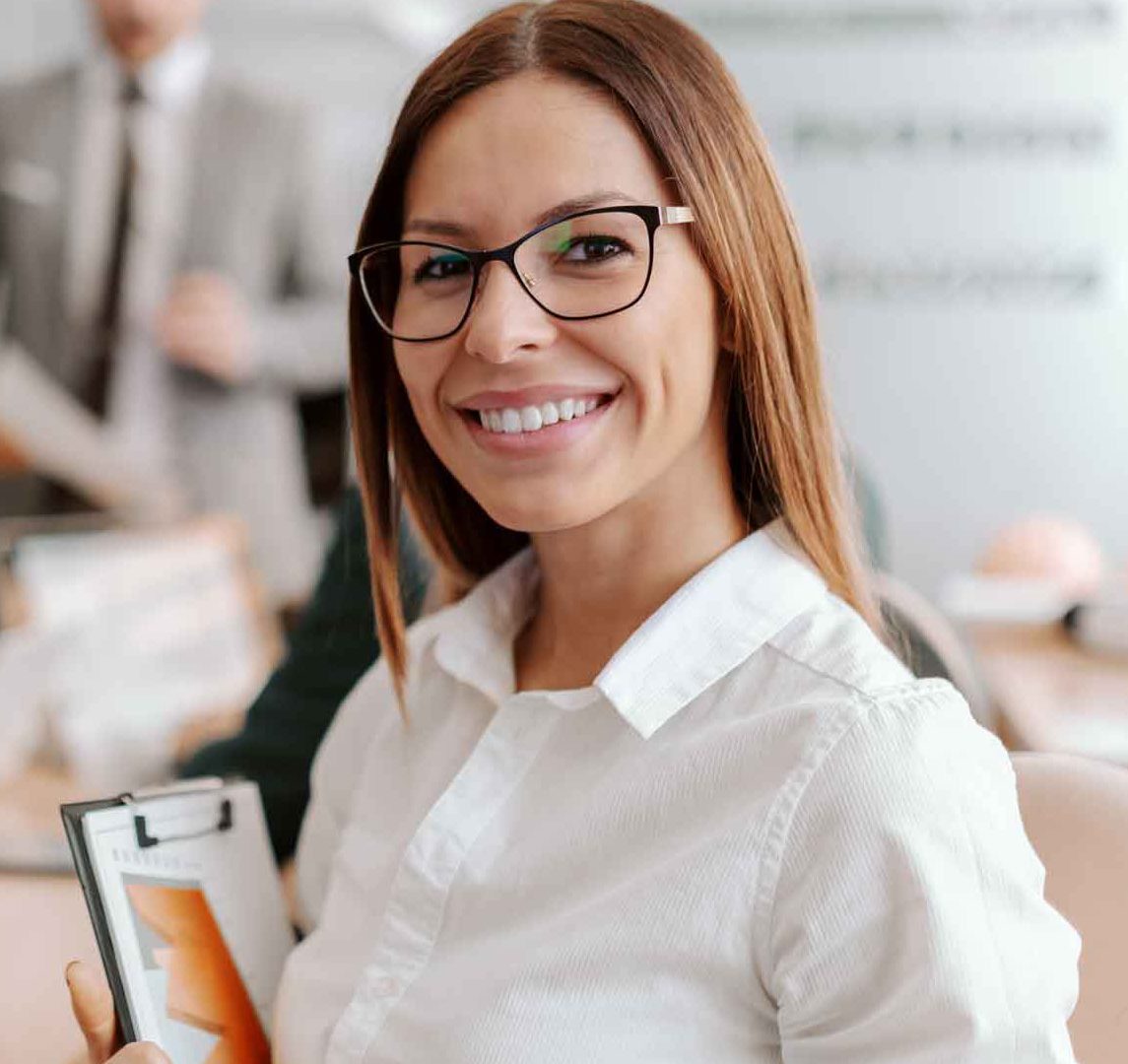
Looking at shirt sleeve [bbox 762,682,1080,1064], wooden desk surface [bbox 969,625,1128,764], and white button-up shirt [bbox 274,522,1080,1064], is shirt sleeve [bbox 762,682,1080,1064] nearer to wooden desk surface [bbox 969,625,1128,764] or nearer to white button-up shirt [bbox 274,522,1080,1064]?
white button-up shirt [bbox 274,522,1080,1064]

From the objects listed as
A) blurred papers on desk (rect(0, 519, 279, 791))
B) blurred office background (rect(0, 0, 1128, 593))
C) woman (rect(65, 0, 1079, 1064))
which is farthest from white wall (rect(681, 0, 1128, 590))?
woman (rect(65, 0, 1079, 1064))

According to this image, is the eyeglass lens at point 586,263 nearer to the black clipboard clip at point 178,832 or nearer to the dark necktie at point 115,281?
the black clipboard clip at point 178,832

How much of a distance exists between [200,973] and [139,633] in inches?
86.6

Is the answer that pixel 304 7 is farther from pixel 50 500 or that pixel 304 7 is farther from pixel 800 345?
pixel 800 345

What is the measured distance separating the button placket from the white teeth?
180mm

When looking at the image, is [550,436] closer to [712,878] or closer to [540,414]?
[540,414]

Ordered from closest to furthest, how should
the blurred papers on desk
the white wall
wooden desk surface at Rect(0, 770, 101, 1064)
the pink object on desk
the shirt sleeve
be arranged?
the shirt sleeve < wooden desk surface at Rect(0, 770, 101, 1064) < the pink object on desk < the blurred papers on desk < the white wall

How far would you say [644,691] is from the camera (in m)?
0.88

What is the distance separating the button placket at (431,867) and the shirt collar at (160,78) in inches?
103

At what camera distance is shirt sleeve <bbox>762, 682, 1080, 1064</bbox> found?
71 cm

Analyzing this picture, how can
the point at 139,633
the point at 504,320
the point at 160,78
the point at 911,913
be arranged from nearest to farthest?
the point at 911,913 → the point at 504,320 → the point at 139,633 → the point at 160,78

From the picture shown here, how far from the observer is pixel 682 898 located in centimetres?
80

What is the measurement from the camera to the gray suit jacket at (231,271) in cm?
321

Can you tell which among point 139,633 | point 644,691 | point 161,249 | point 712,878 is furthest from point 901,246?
point 712,878
